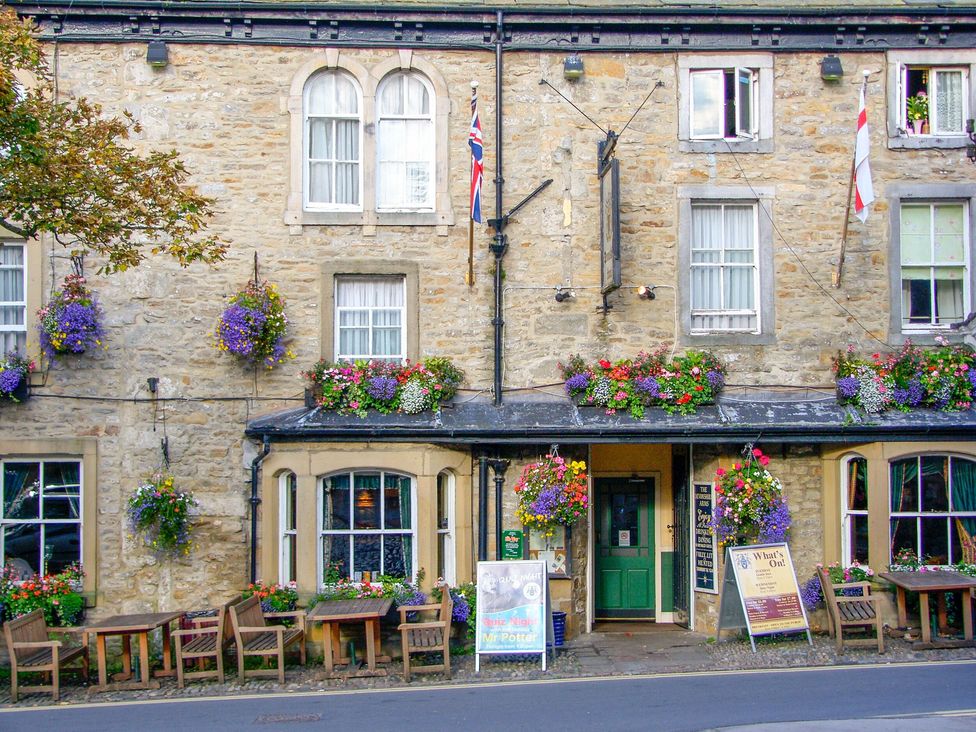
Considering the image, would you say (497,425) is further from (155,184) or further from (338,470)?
(155,184)

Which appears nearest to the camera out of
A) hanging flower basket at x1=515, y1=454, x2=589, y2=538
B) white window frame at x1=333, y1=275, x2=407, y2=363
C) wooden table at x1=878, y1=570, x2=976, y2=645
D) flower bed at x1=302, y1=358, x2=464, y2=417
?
wooden table at x1=878, y1=570, x2=976, y2=645

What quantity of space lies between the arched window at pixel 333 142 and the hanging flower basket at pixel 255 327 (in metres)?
1.50

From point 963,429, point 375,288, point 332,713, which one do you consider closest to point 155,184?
point 375,288

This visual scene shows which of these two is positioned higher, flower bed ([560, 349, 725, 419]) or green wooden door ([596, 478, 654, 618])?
flower bed ([560, 349, 725, 419])

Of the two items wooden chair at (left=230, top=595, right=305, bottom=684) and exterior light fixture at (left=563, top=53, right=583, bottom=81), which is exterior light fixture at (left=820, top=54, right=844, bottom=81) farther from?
wooden chair at (left=230, top=595, right=305, bottom=684)

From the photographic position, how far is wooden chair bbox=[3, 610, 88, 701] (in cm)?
1109

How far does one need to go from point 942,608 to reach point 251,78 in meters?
11.4

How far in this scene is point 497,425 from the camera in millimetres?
12766

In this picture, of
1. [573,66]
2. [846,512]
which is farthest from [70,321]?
[846,512]

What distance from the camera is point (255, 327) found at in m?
12.7

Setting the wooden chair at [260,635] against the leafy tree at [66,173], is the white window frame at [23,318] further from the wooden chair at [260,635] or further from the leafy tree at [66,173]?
the wooden chair at [260,635]

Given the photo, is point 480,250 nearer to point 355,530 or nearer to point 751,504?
point 355,530

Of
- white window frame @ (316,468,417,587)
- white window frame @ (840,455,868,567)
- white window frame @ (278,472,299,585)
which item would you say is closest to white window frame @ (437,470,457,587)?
white window frame @ (316,468,417,587)

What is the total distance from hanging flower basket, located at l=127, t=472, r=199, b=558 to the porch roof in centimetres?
124
